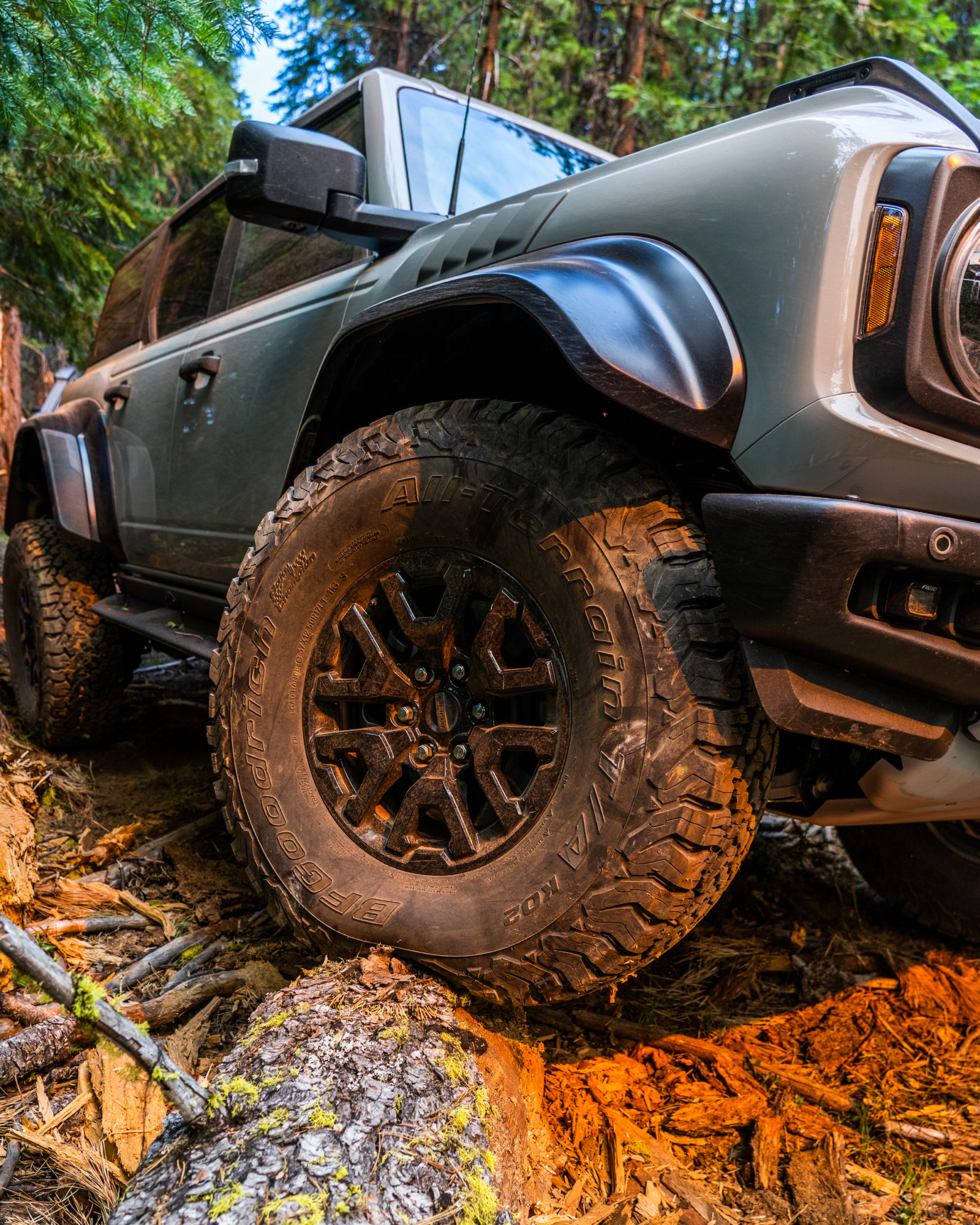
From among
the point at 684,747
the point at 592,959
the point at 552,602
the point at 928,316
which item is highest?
the point at 928,316

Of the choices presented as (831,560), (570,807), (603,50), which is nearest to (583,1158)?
(570,807)

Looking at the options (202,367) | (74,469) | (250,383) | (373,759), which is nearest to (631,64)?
(74,469)

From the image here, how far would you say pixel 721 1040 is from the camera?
1872 mm

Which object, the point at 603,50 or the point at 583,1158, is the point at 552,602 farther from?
the point at 603,50

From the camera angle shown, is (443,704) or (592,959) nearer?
(592,959)

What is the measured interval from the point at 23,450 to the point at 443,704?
323cm

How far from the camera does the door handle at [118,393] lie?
11.5 ft

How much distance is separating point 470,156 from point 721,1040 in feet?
8.09

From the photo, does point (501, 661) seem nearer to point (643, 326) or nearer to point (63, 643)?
point (643, 326)

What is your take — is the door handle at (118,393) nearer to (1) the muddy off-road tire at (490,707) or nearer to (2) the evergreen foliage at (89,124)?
(2) the evergreen foliage at (89,124)

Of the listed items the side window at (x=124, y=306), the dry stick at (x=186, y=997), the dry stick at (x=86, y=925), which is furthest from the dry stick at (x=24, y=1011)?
the side window at (x=124, y=306)

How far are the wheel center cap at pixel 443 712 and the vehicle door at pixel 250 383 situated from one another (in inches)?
42.1

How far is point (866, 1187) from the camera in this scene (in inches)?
57.7

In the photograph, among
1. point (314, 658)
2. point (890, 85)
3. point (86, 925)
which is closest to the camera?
point (890, 85)
